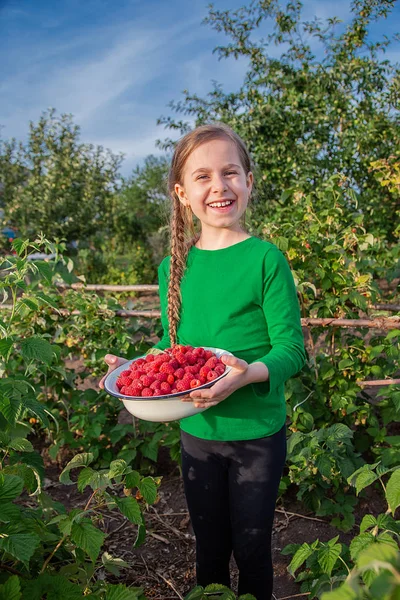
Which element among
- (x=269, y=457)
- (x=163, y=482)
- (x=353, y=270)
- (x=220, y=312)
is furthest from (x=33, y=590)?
A: (x=353, y=270)

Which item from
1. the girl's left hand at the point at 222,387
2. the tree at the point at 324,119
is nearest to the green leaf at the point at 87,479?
the girl's left hand at the point at 222,387

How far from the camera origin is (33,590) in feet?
3.54

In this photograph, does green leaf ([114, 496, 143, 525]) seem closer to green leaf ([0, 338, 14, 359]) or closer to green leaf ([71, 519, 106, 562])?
green leaf ([71, 519, 106, 562])

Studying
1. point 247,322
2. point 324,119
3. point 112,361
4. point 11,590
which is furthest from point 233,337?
point 324,119

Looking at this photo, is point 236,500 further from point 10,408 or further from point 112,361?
point 10,408

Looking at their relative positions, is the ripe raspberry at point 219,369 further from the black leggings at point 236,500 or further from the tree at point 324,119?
the tree at point 324,119

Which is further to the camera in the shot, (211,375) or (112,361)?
(112,361)

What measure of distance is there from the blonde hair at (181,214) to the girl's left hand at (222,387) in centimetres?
41

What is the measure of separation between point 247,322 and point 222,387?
278 mm

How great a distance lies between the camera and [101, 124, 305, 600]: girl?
144 centimetres

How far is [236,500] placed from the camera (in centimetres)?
151

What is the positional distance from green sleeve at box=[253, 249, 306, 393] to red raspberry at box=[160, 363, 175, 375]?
24cm

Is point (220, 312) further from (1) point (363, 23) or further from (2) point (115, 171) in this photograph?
(2) point (115, 171)

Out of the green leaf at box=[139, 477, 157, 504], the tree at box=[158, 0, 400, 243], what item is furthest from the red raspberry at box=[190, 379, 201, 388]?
the tree at box=[158, 0, 400, 243]
